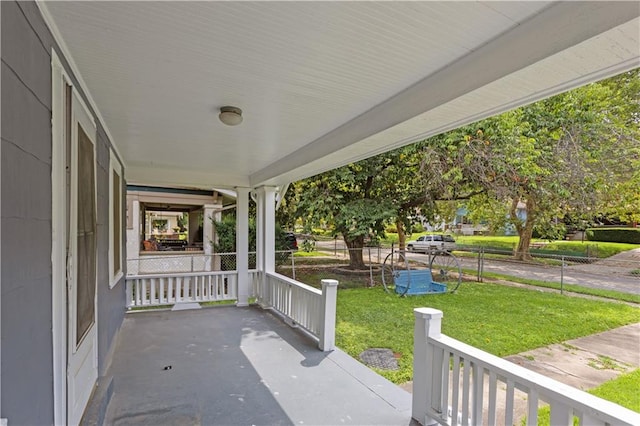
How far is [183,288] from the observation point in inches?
257

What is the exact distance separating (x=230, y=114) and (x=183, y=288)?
4.64 m

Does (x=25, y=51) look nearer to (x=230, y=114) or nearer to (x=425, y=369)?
(x=230, y=114)

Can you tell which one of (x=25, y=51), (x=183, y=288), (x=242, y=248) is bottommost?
(x=183, y=288)

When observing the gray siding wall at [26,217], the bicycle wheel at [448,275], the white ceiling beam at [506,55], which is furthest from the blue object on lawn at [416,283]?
the gray siding wall at [26,217]

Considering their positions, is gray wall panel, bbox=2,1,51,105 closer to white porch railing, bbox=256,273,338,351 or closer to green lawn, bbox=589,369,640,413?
white porch railing, bbox=256,273,338,351

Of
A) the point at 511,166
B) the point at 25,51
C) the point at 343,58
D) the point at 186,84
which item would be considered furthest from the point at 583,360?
the point at 25,51

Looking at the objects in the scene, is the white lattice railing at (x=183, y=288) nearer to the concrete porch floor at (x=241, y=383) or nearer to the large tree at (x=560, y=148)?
the concrete porch floor at (x=241, y=383)

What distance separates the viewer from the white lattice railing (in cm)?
625

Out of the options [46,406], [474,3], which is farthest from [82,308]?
[474,3]

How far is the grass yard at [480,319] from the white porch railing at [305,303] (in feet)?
1.71

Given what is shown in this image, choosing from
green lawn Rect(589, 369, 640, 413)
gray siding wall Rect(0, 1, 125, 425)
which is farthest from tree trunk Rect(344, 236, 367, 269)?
gray siding wall Rect(0, 1, 125, 425)

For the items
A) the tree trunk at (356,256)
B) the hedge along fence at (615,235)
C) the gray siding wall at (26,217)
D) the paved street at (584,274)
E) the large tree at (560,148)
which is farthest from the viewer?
the hedge along fence at (615,235)

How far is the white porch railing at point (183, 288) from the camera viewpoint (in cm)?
625

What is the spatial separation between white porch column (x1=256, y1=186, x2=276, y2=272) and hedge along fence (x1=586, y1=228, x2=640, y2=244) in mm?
20789
